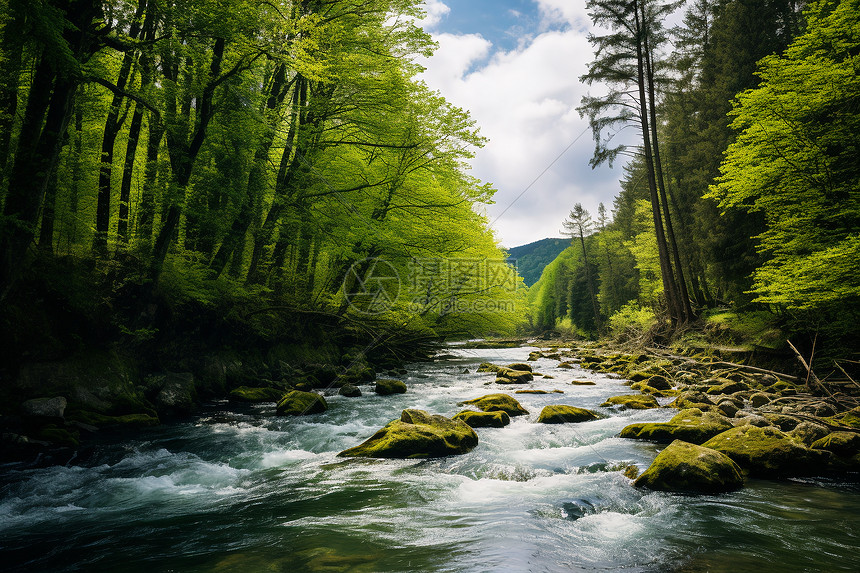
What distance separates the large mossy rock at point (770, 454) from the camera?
219 inches

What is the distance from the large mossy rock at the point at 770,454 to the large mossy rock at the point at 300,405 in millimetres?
8243

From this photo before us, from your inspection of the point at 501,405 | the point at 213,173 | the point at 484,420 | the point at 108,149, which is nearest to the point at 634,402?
the point at 501,405

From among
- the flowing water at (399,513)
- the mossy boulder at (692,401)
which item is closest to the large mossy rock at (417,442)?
the flowing water at (399,513)

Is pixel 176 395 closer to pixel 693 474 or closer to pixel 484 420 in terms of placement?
pixel 484 420

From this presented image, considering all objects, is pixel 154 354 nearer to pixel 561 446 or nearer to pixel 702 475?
pixel 561 446

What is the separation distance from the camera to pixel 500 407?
974 centimetres

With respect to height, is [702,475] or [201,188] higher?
[201,188]

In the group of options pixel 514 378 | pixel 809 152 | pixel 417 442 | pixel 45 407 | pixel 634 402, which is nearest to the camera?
pixel 417 442

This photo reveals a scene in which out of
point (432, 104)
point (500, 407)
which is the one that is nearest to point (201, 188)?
point (432, 104)

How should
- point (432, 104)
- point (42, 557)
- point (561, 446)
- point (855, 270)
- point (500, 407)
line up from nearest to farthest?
point (42, 557)
point (561, 446)
point (855, 270)
point (500, 407)
point (432, 104)

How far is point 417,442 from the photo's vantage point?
22.5 ft

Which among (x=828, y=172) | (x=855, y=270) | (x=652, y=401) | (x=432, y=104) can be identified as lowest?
(x=652, y=401)

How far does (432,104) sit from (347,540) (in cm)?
1216

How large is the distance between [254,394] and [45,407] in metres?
4.68
